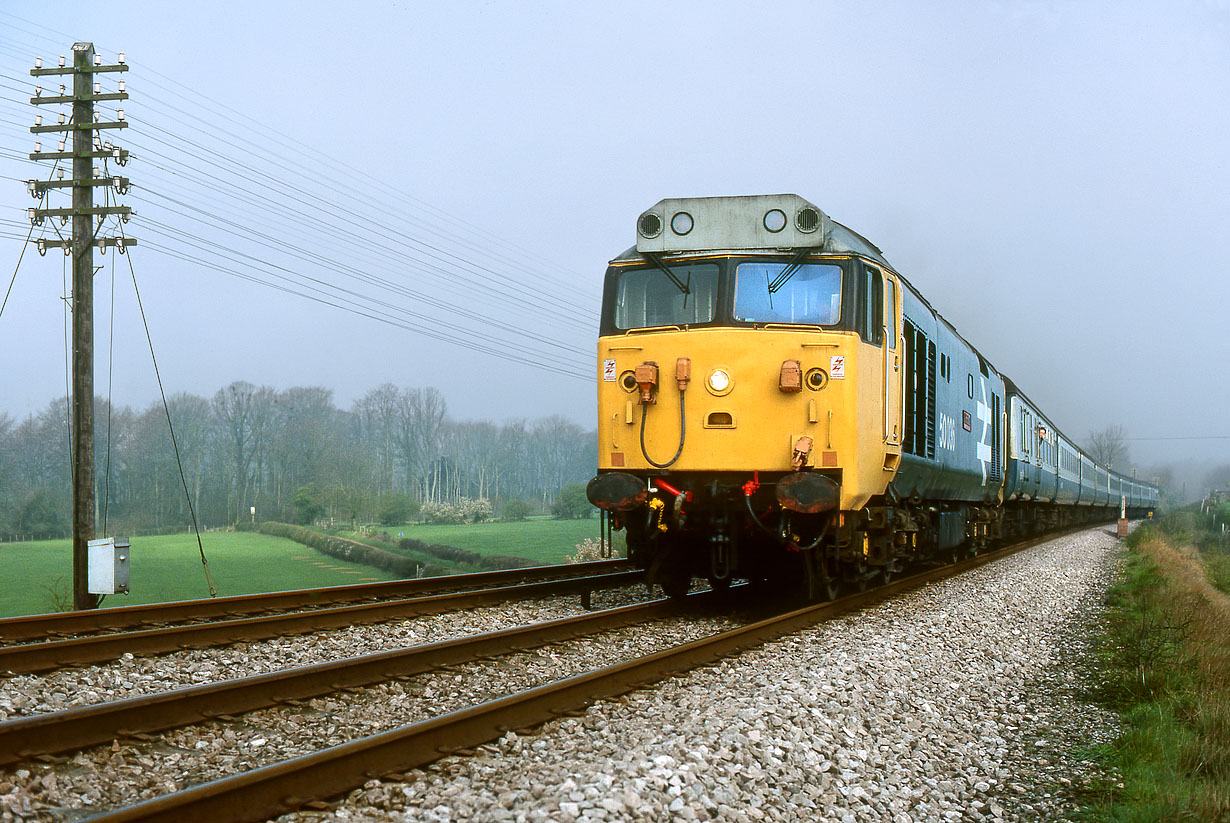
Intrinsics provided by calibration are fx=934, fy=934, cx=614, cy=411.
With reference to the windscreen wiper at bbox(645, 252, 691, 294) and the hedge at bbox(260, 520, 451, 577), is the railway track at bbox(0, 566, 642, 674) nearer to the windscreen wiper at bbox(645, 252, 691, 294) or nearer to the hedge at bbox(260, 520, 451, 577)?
the windscreen wiper at bbox(645, 252, 691, 294)

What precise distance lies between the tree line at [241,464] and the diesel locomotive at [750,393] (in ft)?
47.5

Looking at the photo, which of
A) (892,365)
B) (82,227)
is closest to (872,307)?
(892,365)

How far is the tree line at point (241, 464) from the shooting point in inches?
965

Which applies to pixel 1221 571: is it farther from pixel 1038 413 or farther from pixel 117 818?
pixel 117 818

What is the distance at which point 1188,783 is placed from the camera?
4.34 m

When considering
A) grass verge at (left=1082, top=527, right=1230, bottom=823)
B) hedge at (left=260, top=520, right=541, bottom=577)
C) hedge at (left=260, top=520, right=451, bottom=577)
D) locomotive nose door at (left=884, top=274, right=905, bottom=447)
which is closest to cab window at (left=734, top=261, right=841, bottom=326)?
locomotive nose door at (left=884, top=274, right=905, bottom=447)

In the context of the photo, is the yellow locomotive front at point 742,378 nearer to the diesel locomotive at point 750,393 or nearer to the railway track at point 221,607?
the diesel locomotive at point 750,393

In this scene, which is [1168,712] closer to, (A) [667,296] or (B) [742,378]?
(B) [742,378]

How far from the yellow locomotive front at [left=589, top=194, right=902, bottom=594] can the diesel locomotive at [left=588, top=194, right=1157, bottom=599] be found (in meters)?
0.01

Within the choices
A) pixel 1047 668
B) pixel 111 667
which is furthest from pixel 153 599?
pixel 1047 668

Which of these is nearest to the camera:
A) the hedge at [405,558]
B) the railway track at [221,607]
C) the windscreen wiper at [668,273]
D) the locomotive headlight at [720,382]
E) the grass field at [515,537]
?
the railway track at [221,607]

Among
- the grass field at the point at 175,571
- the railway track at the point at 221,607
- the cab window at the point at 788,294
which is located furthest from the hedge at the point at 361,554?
the cab window at the point at 788,294

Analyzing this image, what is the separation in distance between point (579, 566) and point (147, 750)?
9.19 m

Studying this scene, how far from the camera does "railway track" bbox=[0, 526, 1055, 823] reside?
318 centimetres
